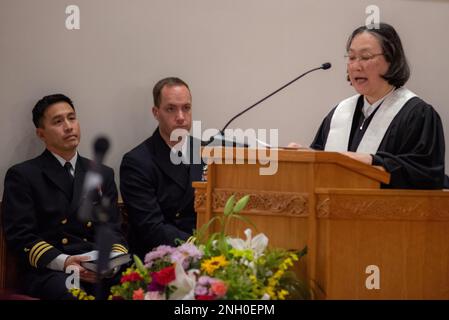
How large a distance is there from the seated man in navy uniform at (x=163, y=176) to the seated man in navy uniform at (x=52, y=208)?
145mm

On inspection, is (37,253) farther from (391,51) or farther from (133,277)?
(391,51)

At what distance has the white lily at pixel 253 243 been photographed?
121 inches

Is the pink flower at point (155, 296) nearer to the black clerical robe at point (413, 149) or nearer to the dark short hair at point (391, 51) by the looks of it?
the black clerical robe at point (413, 149)

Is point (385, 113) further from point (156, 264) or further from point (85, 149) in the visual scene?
point (85, 149)

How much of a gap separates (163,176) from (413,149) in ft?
6.29

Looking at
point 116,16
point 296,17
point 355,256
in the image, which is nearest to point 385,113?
point 355,256

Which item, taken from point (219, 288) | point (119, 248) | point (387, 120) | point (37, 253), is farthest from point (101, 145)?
point (119, 248)

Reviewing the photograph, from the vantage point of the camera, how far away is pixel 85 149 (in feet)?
17.1

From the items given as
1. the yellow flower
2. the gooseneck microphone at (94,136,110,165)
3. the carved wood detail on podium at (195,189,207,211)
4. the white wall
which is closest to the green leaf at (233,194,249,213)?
the yellow flower

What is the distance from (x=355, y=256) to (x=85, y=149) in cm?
→ 266

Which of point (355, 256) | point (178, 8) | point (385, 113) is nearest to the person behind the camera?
point (355, 256)

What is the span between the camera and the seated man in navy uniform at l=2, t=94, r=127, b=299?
436 centimetres

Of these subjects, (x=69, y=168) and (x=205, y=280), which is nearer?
(x=205, y=280)

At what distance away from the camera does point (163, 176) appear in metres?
5.00
